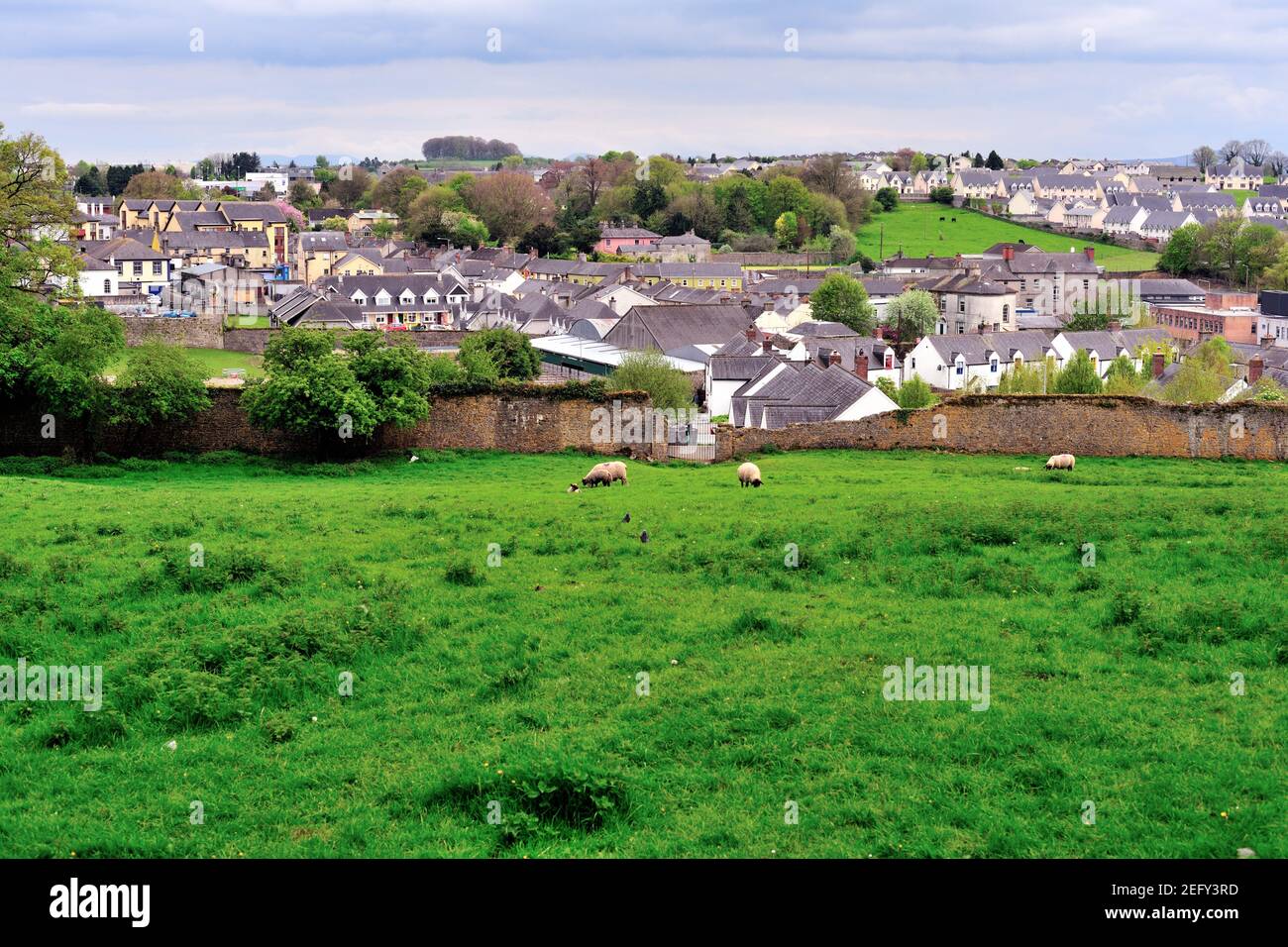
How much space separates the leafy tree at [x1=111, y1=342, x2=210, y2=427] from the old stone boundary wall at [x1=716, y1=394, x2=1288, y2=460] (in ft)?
48.3

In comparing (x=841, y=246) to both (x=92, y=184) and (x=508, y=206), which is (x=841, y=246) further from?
(x=92, y=184)

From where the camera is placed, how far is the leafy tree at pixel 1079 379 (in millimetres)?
51469

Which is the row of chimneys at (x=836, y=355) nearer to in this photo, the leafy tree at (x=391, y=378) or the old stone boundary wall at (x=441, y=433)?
the old stone boundary wall at (x=441, y=433)

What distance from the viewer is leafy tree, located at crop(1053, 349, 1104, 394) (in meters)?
51.5

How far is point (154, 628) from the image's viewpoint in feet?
46.7

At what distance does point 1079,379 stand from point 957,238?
114m

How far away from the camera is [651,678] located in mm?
12492

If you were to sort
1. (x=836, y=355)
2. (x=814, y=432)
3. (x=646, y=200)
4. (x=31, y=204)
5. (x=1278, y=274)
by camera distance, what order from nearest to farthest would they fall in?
(x=814, y=432)
(x=31, y=204)
(x=836, y=355)
(x=1278, y=274)
(x=646, y=200)

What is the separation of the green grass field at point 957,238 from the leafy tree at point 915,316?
164ft

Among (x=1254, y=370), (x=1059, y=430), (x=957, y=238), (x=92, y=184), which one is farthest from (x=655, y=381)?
(x=92, y=184)

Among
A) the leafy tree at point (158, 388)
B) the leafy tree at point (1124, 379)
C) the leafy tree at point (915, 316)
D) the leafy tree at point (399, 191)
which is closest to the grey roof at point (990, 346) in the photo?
the leafy tree at point (1124, 379)
